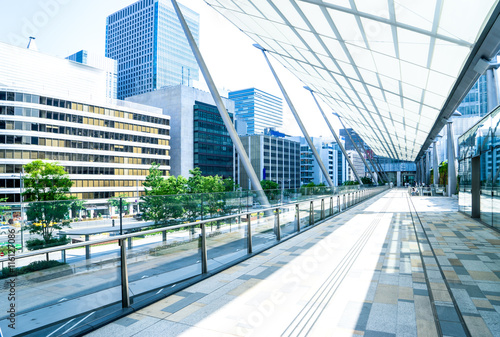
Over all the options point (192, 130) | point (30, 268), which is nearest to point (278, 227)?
point (30, 268)

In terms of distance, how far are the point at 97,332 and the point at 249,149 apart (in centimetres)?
10396

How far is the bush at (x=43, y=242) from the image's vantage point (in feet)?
13.2

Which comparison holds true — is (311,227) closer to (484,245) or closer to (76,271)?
(484,245)

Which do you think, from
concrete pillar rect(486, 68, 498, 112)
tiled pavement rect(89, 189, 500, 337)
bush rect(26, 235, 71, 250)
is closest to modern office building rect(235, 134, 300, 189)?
concrete pillar rect(486, 68, 498, 112)

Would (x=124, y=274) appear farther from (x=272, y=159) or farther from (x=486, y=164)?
(x=272, y=159)

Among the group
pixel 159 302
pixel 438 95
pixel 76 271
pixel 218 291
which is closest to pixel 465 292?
pixel 218 291

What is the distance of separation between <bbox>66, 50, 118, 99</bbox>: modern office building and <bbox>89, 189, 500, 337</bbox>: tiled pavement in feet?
473

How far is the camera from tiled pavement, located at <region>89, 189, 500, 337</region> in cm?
329

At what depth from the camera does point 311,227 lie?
1021 centimetres

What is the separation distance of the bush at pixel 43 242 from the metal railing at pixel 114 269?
93 centimetres

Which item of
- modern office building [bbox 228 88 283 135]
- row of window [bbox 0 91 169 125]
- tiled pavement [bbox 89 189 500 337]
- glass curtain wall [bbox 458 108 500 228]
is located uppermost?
modern office building [bbox 228 88 283 135]

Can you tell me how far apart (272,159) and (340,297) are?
105287 mm

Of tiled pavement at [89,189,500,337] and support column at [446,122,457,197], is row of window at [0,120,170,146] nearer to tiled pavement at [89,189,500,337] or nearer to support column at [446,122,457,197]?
support column at [446,122,457,197]

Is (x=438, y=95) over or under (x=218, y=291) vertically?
over
